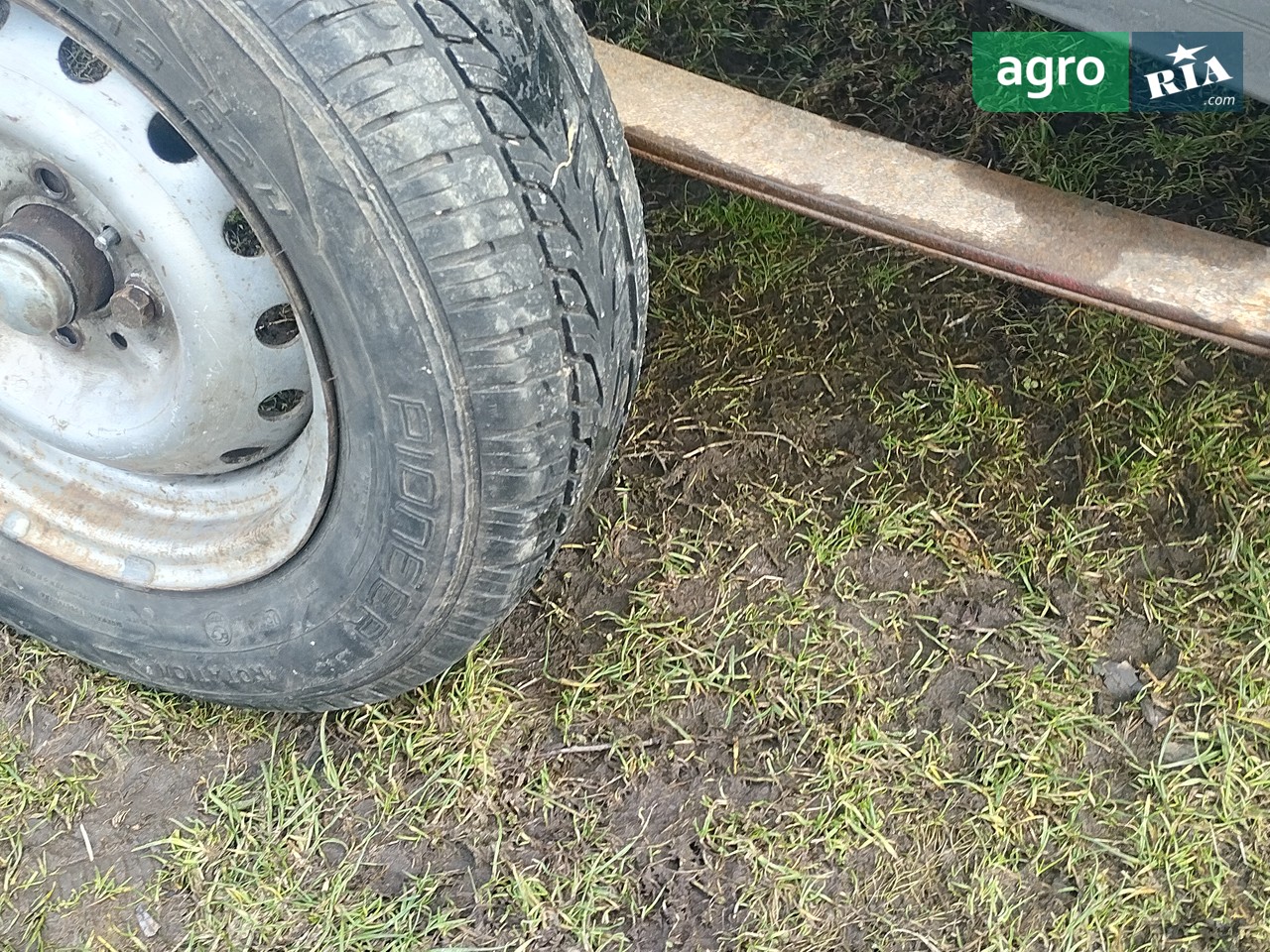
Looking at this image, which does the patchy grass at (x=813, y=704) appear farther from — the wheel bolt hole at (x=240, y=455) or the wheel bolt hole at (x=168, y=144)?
the wheel bolt hole at (x=168, y=144)

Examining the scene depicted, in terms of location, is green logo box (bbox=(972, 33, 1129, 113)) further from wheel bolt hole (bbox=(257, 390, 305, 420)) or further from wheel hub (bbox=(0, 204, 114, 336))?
wheel hub (bbox=(0, 204, 114, 336))

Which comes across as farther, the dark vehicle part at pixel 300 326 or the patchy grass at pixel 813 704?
the patchy grass at pixel 813 704

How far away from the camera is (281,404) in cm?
164

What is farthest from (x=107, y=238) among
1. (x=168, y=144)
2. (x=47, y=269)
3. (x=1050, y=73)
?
(x=1050, y=73)

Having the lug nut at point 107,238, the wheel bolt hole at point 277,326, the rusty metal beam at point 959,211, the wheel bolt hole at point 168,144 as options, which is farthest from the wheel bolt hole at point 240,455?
the rusty metal beam at point 959,211

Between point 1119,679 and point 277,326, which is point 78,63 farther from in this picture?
point 1119,679

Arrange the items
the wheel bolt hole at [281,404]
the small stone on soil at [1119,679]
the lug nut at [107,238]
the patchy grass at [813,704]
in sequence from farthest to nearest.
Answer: the small stone on soil at [1119,679] → the patchy grass at [813,704] → the wheel bolt hole at [281,404] → the lug nut at [107,238]

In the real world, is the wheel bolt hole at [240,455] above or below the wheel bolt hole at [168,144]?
below

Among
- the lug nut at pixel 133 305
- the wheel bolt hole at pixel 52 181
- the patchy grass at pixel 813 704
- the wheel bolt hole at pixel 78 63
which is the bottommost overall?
the patchy grass at pixel 813 704

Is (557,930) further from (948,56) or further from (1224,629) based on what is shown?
(948,56)

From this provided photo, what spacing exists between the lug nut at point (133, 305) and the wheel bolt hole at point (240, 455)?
236mm

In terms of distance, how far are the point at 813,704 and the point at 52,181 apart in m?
1.44

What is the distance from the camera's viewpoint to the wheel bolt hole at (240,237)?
1435 mm

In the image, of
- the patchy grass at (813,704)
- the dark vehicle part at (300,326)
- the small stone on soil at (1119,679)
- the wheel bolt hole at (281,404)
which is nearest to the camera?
the dark vehicle part at (300,326)
